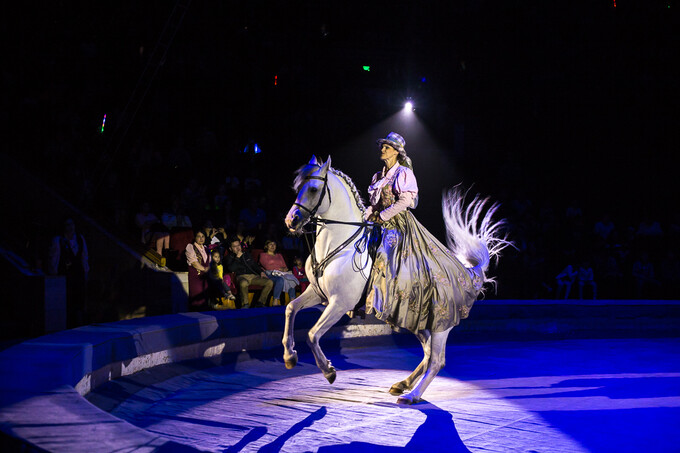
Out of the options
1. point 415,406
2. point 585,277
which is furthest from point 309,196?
point 585,277

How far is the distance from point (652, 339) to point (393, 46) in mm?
13182

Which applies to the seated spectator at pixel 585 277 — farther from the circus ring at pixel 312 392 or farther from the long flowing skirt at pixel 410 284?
the long flowing skirt at pixel 410 284

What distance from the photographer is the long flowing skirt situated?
21.1ft

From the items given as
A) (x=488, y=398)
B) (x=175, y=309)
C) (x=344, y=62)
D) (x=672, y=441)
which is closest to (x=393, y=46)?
(x=344, y=62)

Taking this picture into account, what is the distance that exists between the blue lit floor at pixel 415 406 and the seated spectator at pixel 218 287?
332 cm

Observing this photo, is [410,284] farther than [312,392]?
No

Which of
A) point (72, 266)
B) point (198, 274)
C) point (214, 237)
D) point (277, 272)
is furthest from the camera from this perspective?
point (214, 237)

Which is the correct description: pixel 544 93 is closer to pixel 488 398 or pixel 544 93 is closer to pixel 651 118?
pixel 651 118

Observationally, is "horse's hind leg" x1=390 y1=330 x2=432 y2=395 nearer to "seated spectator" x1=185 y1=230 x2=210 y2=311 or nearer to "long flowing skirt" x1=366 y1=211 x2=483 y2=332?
"long flowing skirt" x1=366 y1=211 x2=483 y2=332

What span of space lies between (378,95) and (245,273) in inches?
413

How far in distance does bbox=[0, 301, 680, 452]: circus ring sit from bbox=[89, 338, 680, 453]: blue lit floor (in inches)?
0.6

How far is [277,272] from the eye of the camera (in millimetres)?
12625

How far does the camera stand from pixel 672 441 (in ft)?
16.5

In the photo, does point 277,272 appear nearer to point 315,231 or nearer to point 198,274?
point 198,274
